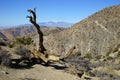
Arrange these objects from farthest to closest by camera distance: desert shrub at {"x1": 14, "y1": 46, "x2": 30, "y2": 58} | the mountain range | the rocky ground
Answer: the mountain range
desert shrub at {"x1": 14, "y1": 46, "x2": 30, "y2": 58}
the rocky ground

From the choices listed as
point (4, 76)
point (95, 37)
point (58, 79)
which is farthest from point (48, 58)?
point (95, 37)

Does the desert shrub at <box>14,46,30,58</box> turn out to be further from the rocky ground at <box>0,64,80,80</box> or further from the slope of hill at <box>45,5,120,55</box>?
the slope of hill at <box>45,5,120,55</box>

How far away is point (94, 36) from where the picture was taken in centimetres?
5294

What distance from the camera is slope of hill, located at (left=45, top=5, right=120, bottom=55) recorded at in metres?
50.0

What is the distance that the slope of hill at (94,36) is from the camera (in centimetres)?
5003

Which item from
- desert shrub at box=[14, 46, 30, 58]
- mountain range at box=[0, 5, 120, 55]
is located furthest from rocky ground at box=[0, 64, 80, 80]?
mountain range at box=[0, 5, 120, 55]

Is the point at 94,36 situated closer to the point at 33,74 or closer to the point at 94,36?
the point at 94,36

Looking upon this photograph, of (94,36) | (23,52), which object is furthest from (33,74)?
(94,36)

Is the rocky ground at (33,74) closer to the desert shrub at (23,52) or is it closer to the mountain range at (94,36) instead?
the desert shrub at (23,52)

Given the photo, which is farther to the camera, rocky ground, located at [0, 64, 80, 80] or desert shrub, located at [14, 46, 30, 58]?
desert shrub, located at [14, 46, 30, 58]

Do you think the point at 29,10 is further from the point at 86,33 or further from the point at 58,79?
the point at 86,33

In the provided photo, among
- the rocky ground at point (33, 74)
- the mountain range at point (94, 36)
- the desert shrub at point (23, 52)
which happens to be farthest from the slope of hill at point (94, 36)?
the rocky ground at point (33, 74)

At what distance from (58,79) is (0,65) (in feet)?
12.4

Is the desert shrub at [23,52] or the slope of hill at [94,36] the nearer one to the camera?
the desert shrub at [23,52]
